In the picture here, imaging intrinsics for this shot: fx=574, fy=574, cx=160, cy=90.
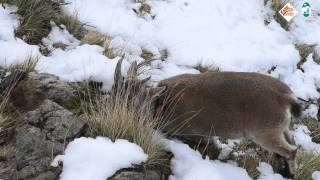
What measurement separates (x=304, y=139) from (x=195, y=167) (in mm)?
2424

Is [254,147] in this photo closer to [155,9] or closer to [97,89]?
[97,89]

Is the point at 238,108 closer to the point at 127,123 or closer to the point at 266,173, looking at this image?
the point at 266,173

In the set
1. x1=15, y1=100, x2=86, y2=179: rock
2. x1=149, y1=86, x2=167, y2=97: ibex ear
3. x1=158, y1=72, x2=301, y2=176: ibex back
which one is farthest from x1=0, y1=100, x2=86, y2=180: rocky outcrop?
x1=158, y1=72, x2=301, y2=176: ibex back

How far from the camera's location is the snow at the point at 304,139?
775 centimetres

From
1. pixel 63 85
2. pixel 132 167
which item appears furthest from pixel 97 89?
pixel 132 167

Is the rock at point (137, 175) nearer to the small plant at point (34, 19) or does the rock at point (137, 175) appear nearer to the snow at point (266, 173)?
the snow at point (266, 173)

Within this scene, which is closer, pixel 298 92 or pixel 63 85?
pixel 63 85

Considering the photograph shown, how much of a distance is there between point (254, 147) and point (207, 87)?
3.67 ft

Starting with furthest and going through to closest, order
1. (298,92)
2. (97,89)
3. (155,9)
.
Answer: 1. (155,9)
2. (298,92)
3. (97,89)

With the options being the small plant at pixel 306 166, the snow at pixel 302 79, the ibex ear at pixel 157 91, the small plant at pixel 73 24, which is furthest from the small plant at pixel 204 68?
the small plant at pixel 306 166

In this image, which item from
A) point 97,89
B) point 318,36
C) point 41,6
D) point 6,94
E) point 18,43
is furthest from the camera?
point 318,36

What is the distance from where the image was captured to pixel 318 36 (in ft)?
34.5

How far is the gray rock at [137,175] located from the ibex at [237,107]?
0.98 meters

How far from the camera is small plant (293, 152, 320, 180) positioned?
268 inches
